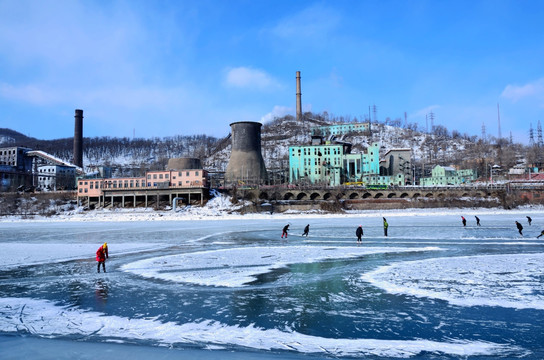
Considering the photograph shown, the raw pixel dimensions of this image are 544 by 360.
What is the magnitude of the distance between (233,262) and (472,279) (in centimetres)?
715

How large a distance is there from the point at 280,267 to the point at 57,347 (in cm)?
708

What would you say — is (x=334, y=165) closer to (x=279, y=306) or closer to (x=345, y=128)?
(x=345, y=128)

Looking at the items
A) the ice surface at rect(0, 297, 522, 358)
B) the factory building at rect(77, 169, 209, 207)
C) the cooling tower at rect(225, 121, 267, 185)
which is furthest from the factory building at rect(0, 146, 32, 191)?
the ice surface at rect(0, 297, 522, 358)

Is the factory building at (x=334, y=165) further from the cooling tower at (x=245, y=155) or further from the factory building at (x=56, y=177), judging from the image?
the factory building at (x=56, y=177)

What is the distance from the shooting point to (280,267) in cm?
1148

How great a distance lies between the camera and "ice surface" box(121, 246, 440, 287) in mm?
10145

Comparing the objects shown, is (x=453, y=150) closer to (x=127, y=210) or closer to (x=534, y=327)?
(x=127, y=210)

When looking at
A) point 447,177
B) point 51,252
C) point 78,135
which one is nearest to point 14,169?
point 78,135

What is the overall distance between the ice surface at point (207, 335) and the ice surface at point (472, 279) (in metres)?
2.50

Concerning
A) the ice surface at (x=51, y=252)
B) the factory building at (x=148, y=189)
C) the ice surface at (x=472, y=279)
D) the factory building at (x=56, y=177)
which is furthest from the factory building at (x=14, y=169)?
the ice surface at (x=472, y=279)

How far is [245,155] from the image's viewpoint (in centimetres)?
6688

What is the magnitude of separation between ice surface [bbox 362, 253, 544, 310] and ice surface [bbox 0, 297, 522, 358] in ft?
8.21

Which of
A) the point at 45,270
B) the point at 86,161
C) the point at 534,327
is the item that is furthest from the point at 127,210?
the point at 86,161

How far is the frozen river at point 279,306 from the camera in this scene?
17.0ft
